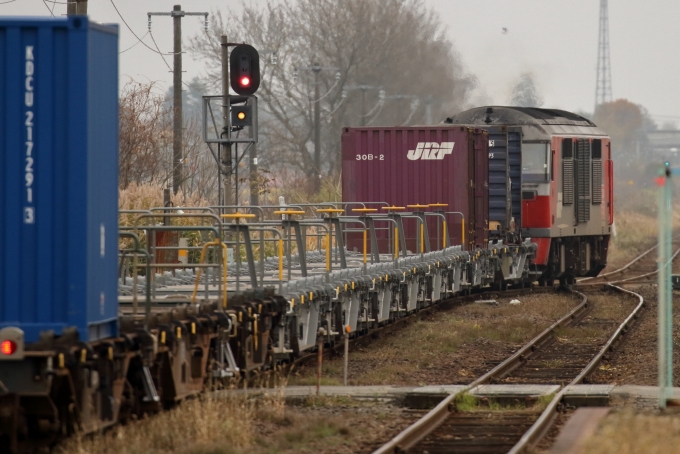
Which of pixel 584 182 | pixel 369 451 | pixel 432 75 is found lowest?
pixel 369 451

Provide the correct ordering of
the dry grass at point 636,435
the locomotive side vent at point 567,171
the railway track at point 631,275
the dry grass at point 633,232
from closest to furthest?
1. the dry grass at point 636,435
2. the locomotive side vent at point 567,171
3. the railway track at point 631,275
4. the dry grass at point 633,232

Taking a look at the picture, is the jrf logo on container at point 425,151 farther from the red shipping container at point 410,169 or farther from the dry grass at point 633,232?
the dry grass at point 633,232

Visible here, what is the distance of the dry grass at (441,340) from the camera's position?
14.7m

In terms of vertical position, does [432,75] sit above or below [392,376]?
above

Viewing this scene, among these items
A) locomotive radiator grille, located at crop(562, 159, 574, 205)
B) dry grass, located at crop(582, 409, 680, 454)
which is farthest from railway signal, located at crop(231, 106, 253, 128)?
locomotive radiator grille, located at crop(562, 159, 574, 205)

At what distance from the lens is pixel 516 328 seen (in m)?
20.0

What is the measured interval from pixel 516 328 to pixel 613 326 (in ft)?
6.09

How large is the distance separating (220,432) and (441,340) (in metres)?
8.50

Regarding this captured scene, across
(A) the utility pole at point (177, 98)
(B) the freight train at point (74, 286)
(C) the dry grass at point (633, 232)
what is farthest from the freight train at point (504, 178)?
(B) the freight train at point (74, 286)

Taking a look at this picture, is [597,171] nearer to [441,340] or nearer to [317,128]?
[441,340]

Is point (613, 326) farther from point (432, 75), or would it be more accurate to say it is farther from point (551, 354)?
point (432, 75)

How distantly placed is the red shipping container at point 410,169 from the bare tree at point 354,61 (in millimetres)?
28216

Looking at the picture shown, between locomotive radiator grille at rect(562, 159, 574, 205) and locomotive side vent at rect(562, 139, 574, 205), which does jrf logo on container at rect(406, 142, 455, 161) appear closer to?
locomotive side vent at rect(562, 139, 574, 205)

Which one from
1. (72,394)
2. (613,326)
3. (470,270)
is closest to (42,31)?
(72,394)
